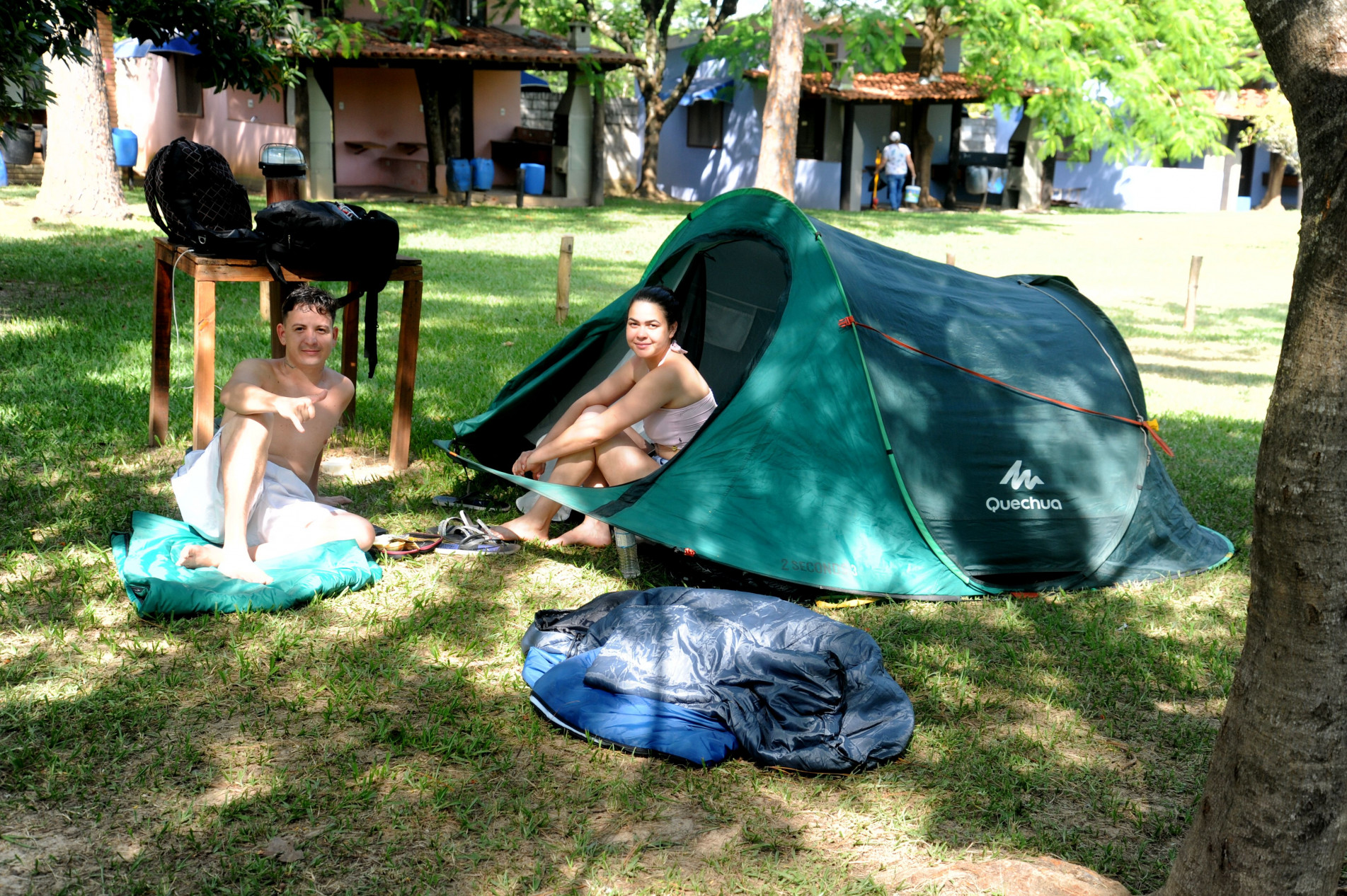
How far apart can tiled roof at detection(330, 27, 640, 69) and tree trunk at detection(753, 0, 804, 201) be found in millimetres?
4519

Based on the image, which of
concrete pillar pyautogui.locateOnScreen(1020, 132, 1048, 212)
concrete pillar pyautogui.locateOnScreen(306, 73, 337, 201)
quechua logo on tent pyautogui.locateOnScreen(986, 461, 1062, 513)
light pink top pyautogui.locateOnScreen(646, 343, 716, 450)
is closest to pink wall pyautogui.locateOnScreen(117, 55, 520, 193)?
concrete pillar pyautogui.locateOnScreen(306, 73, 337, 201)

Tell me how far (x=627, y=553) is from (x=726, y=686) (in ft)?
3.69

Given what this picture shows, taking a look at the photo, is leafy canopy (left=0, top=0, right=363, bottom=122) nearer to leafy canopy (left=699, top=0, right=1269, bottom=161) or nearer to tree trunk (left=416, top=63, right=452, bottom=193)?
tree trunk (left=416, top=63, right=452, bottom=193)

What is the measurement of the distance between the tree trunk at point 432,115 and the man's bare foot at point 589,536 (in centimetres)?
1545

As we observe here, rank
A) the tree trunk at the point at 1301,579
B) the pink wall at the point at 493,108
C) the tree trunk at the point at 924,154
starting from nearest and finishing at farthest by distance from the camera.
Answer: the tree trunk at the point at 1301,579 < the pink wall at the point at 493,108 < the tree trunk at the point at 924,154

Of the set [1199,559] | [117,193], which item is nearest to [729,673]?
[1199,559]

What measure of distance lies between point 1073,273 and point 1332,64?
14.5 metres

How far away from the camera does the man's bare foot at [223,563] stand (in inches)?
156

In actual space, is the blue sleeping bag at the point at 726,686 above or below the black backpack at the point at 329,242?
below

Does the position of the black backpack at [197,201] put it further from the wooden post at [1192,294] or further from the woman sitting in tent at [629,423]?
the wooden post at [1192,294]

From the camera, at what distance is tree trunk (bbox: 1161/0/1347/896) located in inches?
77.1

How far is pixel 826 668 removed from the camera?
3.36 m

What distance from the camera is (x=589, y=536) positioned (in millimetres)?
4738

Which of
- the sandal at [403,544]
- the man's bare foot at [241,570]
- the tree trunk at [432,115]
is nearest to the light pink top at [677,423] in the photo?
the sandal at [403,544]
